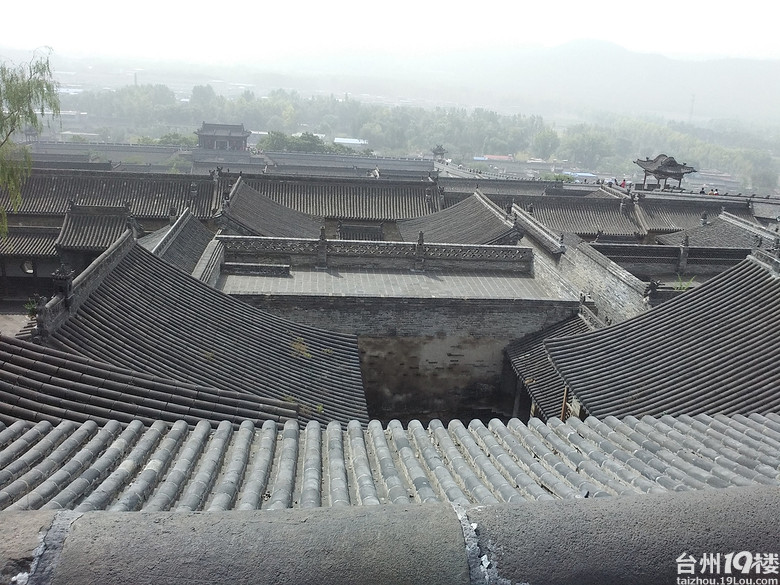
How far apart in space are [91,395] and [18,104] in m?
17.4

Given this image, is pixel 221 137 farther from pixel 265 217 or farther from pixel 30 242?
pixel 265 217

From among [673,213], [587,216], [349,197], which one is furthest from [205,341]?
[673,213]

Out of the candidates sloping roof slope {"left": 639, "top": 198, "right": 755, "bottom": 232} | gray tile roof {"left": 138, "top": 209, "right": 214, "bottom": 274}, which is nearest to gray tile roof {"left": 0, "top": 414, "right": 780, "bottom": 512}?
gray tile roof {"left": 138, "top": 209, "right": 214, "bottom": 274}

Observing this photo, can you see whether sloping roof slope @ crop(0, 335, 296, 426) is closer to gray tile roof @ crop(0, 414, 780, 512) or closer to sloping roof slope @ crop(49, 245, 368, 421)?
gray tile roof @ crop(0, 414, 780, 512)

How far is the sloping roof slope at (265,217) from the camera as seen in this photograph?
2311 centimetres

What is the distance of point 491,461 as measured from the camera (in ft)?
19.2

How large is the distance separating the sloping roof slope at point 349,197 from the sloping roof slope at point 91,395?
20.5 meters

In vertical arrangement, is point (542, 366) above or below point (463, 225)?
below

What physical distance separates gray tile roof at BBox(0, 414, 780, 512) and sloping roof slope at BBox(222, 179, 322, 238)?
55.2 feet

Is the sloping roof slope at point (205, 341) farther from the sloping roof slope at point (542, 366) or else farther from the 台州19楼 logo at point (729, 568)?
the 台州19楼 logo at point (729, 568)

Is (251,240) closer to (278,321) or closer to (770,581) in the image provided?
(278,321)

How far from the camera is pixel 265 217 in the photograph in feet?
81.3

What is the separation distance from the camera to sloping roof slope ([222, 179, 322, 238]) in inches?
910

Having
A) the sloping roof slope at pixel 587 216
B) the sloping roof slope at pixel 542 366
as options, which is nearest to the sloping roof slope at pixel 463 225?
the sloping roof slope at pixel 587 216
